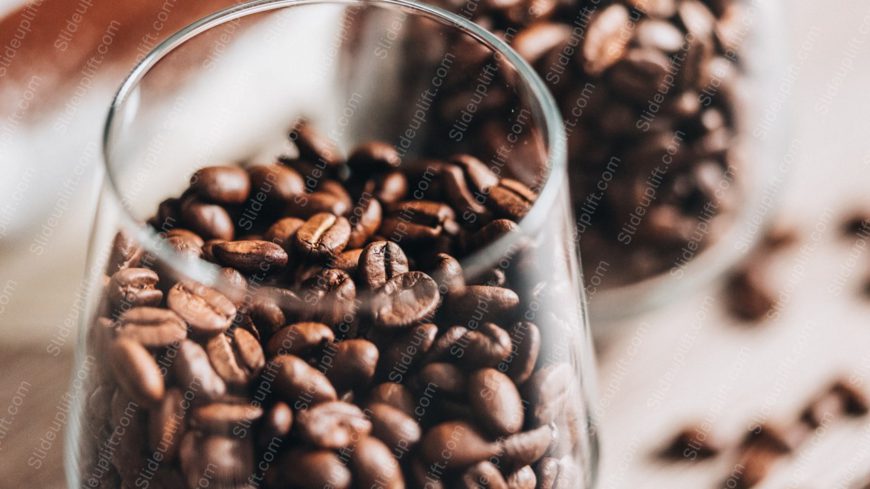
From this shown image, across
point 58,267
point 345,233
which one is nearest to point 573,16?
point 345,233

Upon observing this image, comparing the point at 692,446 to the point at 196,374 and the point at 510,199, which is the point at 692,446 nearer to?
the point at 510,199

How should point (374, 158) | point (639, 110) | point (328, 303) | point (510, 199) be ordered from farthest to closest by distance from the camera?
point (639, 110) → point (374, 158) → point (510, 199) → point (328, 303)

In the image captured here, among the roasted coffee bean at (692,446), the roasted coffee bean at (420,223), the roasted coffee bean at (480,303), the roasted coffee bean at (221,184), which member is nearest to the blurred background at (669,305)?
the roasted coffee bean at (692,446)

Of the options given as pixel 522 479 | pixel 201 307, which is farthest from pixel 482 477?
pixel 201 307

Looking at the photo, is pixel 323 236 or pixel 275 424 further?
pixel 323 236

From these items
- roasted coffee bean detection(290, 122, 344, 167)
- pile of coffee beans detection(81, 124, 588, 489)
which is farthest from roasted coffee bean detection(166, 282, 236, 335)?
roasted coffee bean detection(290, 122, 344, 167)

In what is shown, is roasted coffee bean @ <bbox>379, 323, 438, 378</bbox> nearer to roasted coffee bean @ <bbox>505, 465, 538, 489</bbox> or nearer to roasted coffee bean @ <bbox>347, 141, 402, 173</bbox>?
roasted coffee bean @ <bbox>505, 465, 538, 489</bbox>
